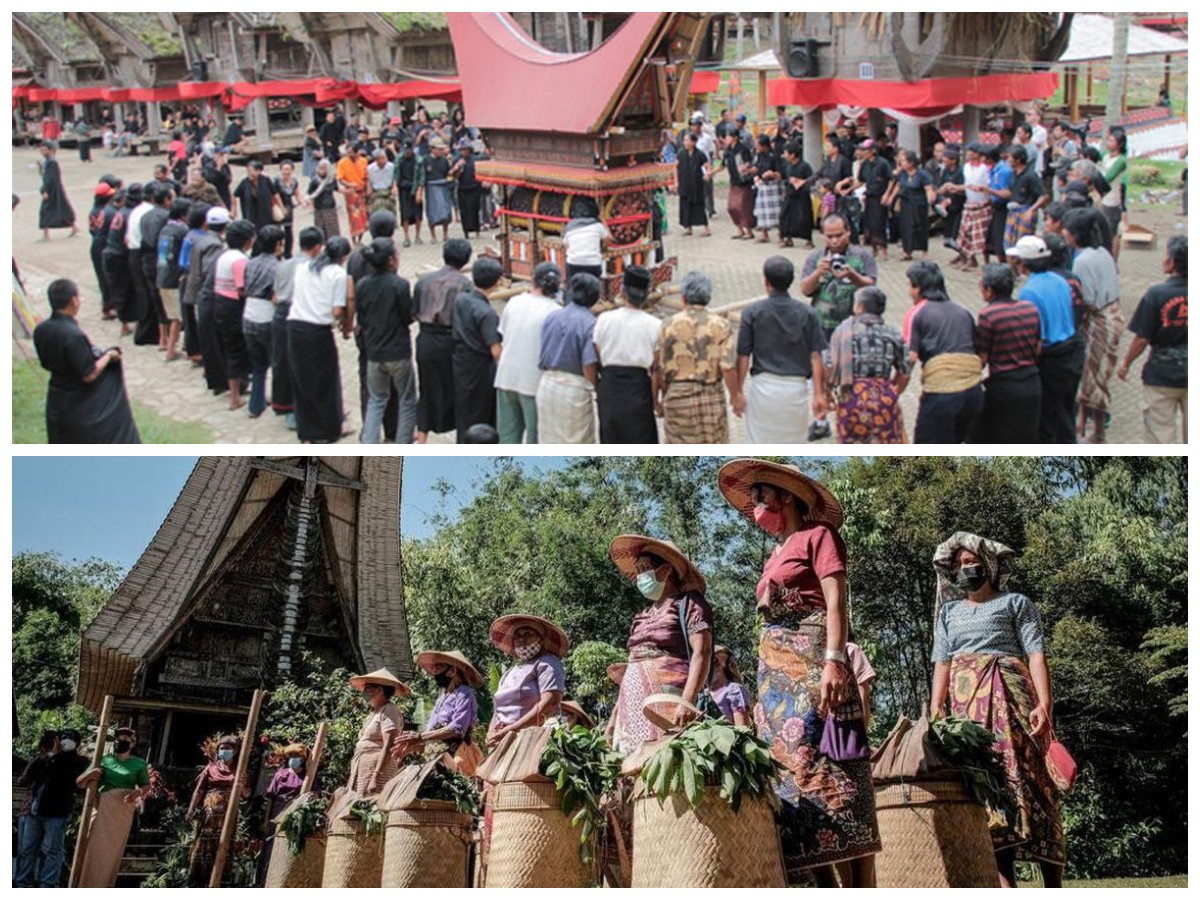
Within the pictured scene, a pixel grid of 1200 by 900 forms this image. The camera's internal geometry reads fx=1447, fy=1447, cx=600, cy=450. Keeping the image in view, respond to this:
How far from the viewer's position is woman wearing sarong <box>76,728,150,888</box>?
21.2ft

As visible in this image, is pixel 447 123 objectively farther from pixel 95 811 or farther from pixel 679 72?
pixel 95 811

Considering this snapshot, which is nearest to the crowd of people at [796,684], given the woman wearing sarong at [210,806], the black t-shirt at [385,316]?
the woman wearing sarong at [210,806]

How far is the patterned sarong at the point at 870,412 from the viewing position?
737 cm

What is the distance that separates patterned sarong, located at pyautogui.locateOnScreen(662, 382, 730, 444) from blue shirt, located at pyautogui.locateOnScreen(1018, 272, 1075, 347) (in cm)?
178

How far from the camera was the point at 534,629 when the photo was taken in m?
5.72

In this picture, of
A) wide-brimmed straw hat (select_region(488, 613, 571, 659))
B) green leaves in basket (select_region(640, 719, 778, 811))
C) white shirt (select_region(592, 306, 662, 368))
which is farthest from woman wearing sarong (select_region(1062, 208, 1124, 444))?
green leaves in basket (select_region(640, 719, 778, 811))

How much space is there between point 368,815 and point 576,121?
7500mm

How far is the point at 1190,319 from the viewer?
775 cm

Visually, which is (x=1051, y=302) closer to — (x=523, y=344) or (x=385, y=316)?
(x=523, y=344)

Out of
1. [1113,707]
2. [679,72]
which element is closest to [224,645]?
[1113,707]

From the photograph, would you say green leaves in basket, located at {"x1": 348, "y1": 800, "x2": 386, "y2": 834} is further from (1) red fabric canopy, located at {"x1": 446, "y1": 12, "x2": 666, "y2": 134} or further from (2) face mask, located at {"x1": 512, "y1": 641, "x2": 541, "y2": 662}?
(1) red fabric canopy, located at {"x1": 446, "y1": 12, "x2": 666, "y2": 134}

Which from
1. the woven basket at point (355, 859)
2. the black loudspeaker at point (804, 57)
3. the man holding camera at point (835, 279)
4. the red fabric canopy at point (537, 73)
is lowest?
the woven basket at point (355, 859)

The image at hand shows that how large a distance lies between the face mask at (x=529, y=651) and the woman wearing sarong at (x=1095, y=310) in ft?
15.0

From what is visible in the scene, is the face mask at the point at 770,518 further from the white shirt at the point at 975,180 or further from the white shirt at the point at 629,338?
the white shirt at the point at 975,180
